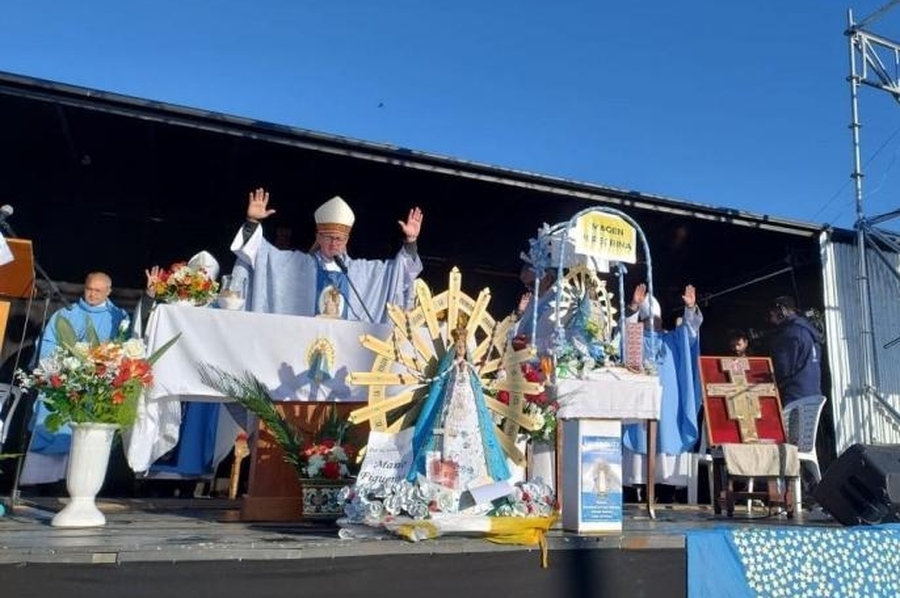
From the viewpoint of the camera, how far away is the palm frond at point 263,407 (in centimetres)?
381

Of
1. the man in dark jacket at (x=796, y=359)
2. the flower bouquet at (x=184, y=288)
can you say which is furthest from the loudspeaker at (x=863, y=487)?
the flower bouquet at (x=184, y=288)

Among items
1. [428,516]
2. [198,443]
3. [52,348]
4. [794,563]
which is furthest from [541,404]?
[52,348]

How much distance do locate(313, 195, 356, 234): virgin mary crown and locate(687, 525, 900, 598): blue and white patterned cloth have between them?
318 centimetres

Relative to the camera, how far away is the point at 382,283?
5965 mm

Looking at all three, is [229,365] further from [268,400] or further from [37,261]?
[37,261]

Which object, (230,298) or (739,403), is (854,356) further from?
(230,298)

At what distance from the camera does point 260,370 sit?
13.6 feet

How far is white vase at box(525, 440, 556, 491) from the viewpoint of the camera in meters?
4.53

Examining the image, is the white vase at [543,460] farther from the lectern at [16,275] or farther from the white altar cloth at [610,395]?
the lectern at [16,275]

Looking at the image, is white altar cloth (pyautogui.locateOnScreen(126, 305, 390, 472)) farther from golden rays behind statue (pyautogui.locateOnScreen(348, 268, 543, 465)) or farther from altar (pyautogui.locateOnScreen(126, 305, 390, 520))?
golden rays behind statue (pyautogui.locateOnScreen(348, 268, 543, 465))

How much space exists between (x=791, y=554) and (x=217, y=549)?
2.74m

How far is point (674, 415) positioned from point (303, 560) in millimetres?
4532

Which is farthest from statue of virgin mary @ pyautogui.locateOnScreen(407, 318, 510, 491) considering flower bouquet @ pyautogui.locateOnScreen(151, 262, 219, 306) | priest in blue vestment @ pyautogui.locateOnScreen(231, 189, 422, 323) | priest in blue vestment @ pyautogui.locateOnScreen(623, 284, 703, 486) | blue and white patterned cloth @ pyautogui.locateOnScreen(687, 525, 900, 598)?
priest in blue vestment @ pyautogui.locateOnScreen(623, 284, 703, 486)

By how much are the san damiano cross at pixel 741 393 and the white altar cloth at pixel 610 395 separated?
4.62 ft
